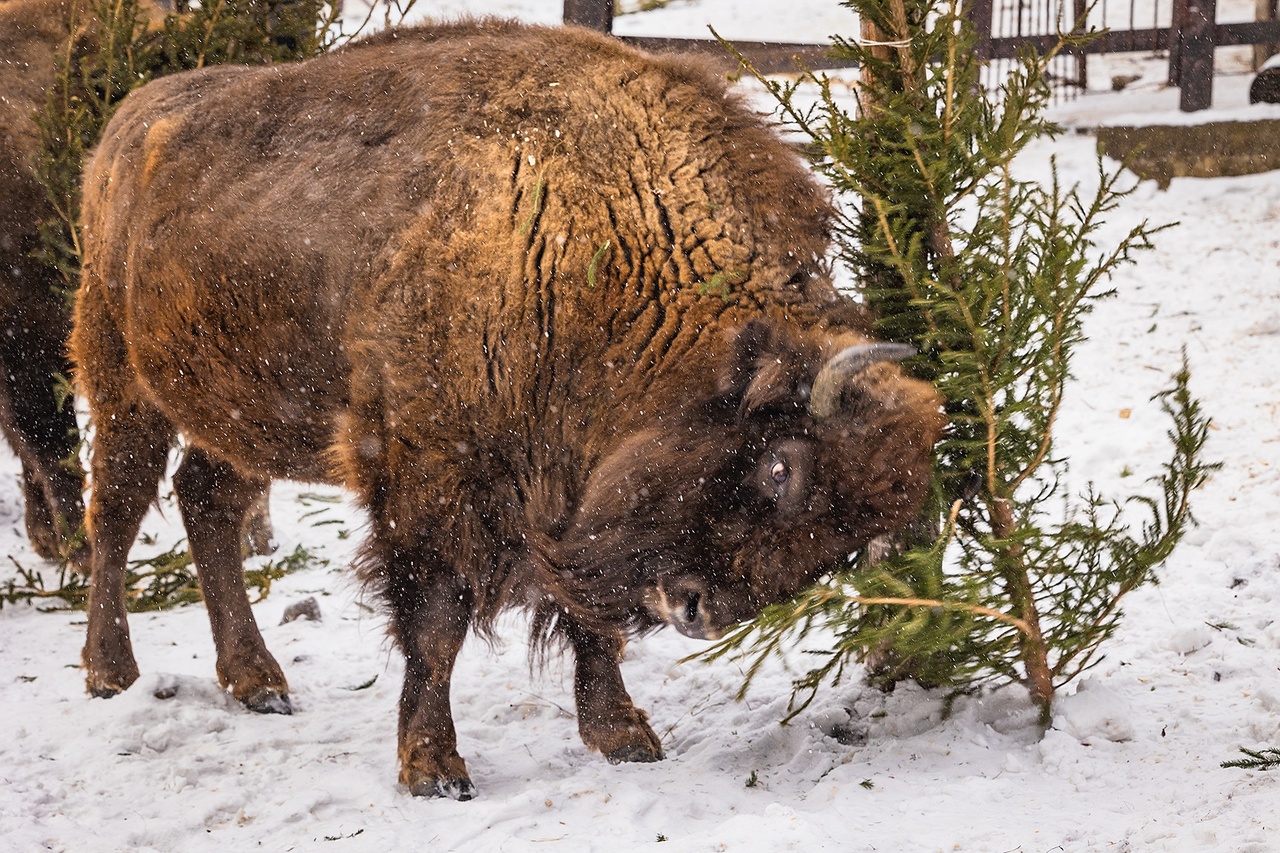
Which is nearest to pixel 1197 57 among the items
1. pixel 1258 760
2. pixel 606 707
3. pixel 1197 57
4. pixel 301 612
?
pixel 1197 57

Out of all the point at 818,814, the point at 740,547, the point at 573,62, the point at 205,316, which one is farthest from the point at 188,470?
the point at 818,814

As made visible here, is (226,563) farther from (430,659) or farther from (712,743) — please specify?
(712,743)

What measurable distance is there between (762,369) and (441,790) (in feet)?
6.08

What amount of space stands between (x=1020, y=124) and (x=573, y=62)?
154cm

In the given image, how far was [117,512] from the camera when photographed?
212 inches

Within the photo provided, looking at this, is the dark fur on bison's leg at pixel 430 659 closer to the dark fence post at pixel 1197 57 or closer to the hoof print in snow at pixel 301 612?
the hoof print in snow at pixel 301 612

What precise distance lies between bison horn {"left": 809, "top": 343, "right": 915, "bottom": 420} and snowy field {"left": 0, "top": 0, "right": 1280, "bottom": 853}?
3.85ft

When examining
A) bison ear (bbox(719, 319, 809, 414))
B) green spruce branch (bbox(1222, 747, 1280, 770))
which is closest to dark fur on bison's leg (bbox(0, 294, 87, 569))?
bison ear (bbox(719, 319, 809, 414))

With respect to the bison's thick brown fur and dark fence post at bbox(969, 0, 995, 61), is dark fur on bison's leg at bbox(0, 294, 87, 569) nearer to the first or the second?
the bison's thick brown fur

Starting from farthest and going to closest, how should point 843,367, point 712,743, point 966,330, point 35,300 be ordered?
point 35,300 → point 712,743 → point 966,330 → point 843,367

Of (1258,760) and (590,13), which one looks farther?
(590,13)

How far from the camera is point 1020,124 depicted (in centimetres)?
369

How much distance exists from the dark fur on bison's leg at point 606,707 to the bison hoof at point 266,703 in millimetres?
1356

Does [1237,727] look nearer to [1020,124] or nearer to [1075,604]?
[1075,604]
